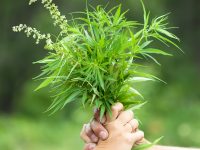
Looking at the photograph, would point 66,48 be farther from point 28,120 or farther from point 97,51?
point 28,120

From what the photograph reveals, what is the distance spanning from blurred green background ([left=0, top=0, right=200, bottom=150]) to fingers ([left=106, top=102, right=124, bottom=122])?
24.4 ft

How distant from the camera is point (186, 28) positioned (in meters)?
22.3

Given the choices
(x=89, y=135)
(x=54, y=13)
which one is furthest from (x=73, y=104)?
(x=54, y=13)

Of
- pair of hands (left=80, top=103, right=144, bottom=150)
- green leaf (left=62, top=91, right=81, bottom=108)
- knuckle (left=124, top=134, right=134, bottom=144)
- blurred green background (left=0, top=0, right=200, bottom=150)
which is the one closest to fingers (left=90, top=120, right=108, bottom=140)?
pair of hands (left=80, top=103, right=144, bottom=150)

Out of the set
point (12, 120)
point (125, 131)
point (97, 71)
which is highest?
point (12, 120)

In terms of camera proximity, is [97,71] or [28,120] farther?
[28,120]

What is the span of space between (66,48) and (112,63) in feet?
0.83

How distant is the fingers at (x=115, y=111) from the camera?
4441mm

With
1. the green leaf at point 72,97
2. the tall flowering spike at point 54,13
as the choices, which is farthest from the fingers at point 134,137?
the tall flowering spike at point 54,13

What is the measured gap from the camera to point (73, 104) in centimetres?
1728

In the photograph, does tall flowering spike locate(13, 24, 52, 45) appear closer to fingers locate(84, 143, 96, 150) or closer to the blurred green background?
fingers locate(84, 143, 96, 150)

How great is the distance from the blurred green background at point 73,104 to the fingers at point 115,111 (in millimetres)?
7427

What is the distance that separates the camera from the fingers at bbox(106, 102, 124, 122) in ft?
14.6

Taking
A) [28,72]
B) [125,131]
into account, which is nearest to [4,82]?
[28,72]
